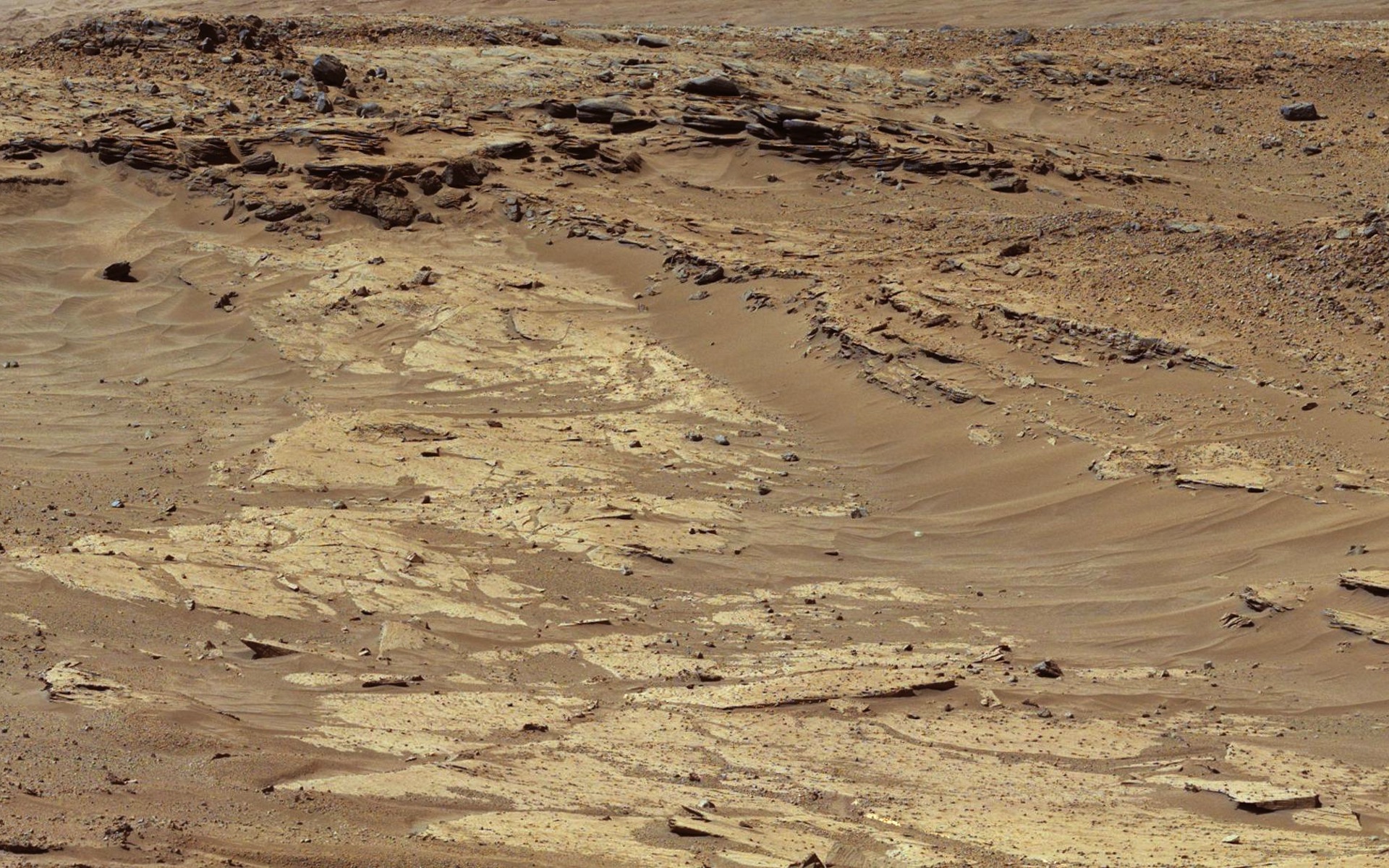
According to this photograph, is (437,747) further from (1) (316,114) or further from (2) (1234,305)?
(1) (316,114)

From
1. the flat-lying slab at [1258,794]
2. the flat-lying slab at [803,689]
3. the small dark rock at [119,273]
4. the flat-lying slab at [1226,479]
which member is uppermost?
the small dark rock at [119,273]

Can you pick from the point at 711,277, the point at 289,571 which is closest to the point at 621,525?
the point at 289,571

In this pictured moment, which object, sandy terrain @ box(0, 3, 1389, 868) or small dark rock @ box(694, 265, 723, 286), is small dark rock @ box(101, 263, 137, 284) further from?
small dark rock @ box(694, 265, 723, 286)

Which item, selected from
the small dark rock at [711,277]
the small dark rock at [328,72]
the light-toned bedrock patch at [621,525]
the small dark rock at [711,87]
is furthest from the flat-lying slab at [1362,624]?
the small dark rock at [328,72]

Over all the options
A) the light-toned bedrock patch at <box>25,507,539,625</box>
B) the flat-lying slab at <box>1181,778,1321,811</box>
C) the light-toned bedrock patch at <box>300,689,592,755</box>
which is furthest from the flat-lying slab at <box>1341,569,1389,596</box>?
the light-toned bedrock patch at <box>25,507,539,625</box>

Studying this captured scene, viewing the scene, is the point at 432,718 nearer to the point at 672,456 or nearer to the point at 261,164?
the point at 672,456

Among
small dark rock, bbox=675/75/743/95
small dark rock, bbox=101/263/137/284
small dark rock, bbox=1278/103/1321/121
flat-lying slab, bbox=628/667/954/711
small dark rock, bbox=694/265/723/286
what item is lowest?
flat-lying slab, bbox=628/667/954/711

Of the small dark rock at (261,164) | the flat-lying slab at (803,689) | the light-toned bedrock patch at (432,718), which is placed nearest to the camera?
the light-toned bedrock patch at (432,718)

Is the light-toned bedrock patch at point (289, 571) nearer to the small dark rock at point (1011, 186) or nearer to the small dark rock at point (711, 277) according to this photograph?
the small dark rock at point (711, 277)
